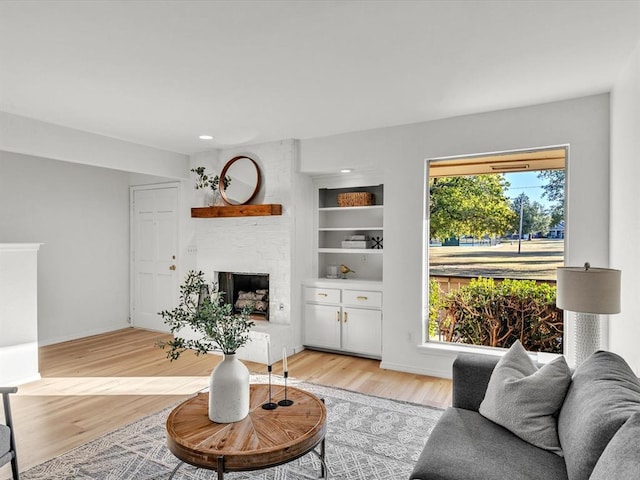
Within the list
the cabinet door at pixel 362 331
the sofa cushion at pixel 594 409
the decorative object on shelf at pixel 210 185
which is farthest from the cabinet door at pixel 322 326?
the sofa cushion at pixel 594 409

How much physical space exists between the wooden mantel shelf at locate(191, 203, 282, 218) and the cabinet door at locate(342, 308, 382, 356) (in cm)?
145

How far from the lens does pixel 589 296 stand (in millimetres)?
2477

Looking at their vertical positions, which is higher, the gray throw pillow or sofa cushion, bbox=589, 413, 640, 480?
sofa cushion, bbox=589, 413, 640, 480

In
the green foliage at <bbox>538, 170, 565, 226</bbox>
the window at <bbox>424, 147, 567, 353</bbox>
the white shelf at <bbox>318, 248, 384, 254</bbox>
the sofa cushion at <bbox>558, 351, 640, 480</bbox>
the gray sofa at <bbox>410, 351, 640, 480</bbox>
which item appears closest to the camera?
the gray sofa at <bbox>410, 351, 640, 480</bbox>

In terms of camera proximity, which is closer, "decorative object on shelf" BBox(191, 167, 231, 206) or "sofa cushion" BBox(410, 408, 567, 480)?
"sofa cushion" BBox(410, 408, 567, 480)

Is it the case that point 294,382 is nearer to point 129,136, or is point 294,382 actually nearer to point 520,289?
point 520,289

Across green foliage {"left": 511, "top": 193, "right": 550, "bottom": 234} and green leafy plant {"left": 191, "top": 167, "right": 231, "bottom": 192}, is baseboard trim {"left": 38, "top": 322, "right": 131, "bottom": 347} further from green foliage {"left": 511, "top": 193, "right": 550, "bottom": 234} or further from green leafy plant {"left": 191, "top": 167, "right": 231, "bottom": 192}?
green foliage {"left": 511, "top": 193, "right": 550, "bottom": 234}

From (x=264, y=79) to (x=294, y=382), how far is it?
2.68 metres

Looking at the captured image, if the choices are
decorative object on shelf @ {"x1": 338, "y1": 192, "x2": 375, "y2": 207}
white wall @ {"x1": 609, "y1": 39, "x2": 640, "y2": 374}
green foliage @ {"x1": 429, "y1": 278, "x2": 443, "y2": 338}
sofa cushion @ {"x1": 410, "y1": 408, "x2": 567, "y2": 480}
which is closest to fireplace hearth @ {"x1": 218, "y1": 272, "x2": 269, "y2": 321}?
decorative object on shelf @ {"x1": 338, "y1": 192, "x2": 375, "y2": 207}

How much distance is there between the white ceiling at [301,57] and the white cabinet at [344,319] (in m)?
1.97

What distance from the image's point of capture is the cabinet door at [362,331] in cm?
449

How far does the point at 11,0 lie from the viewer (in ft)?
6.30

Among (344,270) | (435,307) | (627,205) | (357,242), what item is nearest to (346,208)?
(357,242)

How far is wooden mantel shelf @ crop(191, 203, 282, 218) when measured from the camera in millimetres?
Answer: 4744
